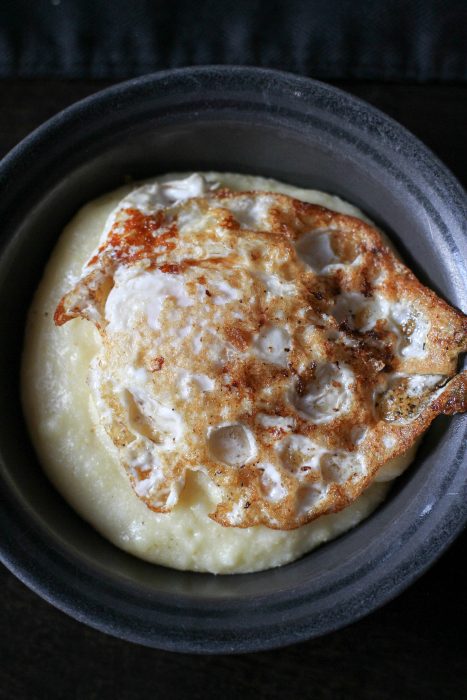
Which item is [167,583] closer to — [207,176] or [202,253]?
[202,253]

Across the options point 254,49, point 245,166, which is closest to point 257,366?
point 245,166

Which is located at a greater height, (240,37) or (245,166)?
(240,37)

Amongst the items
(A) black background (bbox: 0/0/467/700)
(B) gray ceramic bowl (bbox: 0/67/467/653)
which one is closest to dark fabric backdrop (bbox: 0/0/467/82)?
(A) black background (bbox: 0/0/467/700)

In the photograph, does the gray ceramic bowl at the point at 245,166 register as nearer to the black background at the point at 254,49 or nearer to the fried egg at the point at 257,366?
the fried egg at the point at 257,366

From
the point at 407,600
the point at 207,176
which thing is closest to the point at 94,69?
the point at 207,176

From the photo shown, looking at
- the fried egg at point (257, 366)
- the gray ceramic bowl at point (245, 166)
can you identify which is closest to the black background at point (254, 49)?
the gray ceramic bowl at point (245, 166)

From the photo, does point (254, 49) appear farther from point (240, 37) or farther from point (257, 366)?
point (257, 366)

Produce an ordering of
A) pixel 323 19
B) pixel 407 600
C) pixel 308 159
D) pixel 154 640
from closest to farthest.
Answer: pixel 154 640
pixel 308 159
pixel 407 600
pixel 323 19
